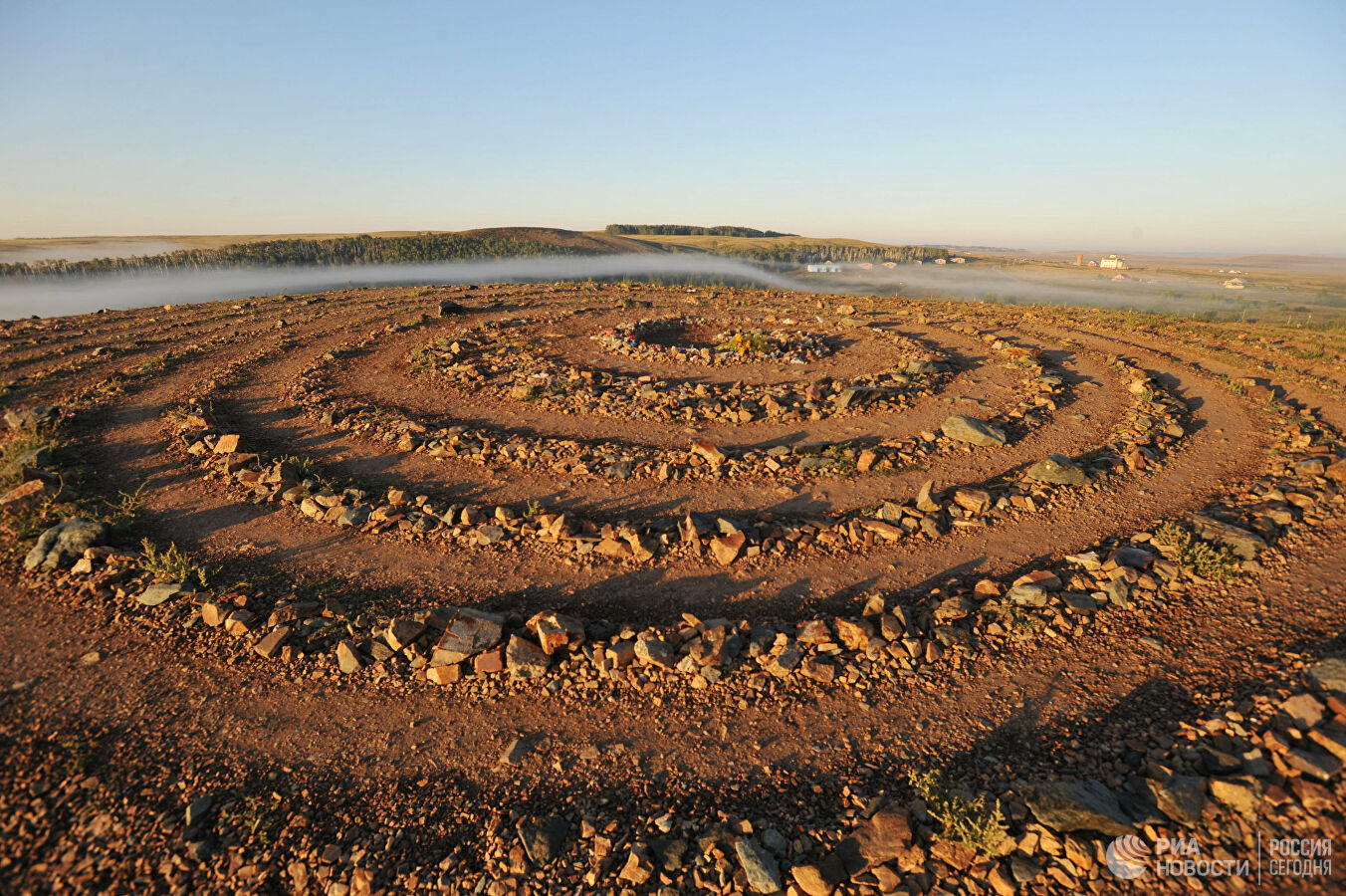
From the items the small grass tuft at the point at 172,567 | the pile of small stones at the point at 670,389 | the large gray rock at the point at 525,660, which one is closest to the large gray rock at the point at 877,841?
the large gray rock at the point at 525,660

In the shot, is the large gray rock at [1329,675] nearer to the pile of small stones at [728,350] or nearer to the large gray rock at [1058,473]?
the large gray rock at [1058,473]

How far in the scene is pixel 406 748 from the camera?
5.68 m

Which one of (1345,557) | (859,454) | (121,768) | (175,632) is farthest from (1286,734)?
(175,632)

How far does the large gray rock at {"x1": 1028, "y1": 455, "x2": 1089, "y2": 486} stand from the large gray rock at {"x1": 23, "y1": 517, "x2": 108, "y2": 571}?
1766 centimetres

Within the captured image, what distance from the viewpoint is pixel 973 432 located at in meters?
13.4

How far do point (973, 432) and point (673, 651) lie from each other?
34.5ft

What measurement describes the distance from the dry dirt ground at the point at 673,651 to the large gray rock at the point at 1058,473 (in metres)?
0.07

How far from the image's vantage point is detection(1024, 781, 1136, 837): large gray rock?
179 inches

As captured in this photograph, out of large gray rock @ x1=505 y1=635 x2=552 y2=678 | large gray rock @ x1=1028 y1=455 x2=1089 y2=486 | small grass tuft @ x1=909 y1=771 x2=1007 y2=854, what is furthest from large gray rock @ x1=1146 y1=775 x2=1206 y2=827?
large gray rock @ x1=1028 y1=455 x2=1089 y2=486

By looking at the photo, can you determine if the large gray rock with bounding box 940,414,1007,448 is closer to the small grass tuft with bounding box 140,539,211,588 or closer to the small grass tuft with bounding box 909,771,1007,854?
the small grass tuft with bounding box 909,771,1007,854

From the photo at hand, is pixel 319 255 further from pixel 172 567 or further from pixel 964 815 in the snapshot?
pixel 964 815

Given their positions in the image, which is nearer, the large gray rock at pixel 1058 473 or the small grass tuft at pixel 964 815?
the small grass tuft at pixel 964 815

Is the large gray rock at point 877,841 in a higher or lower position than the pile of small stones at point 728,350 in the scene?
lower

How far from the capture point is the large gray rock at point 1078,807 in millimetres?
4547
